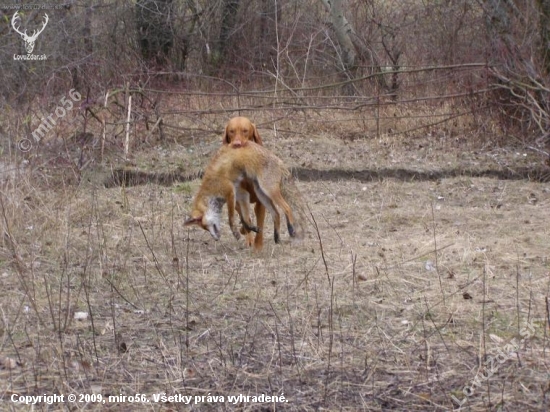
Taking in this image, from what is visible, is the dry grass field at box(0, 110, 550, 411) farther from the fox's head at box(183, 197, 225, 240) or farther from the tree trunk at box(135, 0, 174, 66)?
the tree trunk at box(135, 0, 174, 66)

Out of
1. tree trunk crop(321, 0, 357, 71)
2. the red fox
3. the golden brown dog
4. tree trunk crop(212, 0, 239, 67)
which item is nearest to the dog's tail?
the red fox

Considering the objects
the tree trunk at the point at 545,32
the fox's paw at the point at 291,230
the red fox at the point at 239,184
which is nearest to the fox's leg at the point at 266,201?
the red fox at the point at 239,184

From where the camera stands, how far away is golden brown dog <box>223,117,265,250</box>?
8.44 m

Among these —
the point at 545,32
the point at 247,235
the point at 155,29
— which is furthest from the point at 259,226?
the point at 155,29

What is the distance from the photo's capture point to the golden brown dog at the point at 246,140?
27.7 ft

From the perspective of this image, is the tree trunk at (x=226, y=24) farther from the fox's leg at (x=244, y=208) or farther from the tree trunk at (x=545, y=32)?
the fox's leg at (x=244, y=208)

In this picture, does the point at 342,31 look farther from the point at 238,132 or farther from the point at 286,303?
the point at 286,303

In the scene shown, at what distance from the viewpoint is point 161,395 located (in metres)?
5.10

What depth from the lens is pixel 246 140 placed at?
845 centimetres

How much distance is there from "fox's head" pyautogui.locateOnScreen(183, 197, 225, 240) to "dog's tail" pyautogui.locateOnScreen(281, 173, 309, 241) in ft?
2.00

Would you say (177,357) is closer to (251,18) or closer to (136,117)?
(136,117)

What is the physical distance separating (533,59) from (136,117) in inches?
250

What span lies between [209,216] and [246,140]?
0.80 m

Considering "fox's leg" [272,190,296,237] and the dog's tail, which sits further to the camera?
the dog's tail
